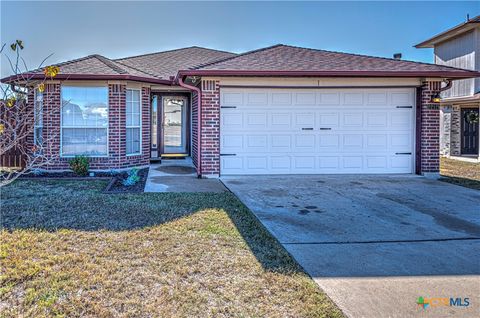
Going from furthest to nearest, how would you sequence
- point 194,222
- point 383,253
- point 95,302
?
point 194,222, point 383,253, point 95,302

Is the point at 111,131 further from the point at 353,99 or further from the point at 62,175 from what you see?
the point at 353,99

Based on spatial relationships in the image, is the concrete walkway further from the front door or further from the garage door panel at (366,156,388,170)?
the garage door panel at (366,156,388,170)

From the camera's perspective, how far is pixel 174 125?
1470cm

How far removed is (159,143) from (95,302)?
11.3 metres

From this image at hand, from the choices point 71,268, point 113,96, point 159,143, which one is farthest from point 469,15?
point 71,268

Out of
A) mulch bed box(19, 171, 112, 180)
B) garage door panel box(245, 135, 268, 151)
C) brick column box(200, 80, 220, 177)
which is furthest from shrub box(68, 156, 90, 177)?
garage door panel box(245, 135, 268, 151)

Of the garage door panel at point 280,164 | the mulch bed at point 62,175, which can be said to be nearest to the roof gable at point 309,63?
the garage door panel at point 280,164

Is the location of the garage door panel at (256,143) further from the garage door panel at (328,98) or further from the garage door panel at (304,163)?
the garage door panel at (328,98)

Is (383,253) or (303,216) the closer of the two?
(383,253)

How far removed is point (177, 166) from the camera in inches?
487

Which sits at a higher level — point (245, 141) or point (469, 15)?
point (469, 15)

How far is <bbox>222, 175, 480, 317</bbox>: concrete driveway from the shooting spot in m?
3.39

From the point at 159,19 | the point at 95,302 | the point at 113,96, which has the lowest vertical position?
the point at 95,302

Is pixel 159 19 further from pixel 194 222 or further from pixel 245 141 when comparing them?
pixel 194 222
